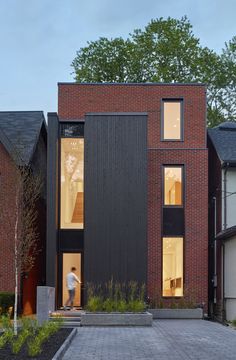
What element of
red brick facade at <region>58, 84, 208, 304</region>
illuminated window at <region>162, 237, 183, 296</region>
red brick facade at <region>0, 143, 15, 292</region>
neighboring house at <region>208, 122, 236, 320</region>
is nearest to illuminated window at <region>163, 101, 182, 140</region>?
red brick facade at <region>58, 84, 208, 304</region>

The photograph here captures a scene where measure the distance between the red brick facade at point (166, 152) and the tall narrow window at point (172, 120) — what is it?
9.5 inches

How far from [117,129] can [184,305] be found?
7.25 meters

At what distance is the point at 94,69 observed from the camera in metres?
48.3

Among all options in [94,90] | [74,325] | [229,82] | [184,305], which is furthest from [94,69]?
[74,325]

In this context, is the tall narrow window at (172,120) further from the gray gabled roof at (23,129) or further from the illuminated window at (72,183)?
the gray gabled roof at (23,129)

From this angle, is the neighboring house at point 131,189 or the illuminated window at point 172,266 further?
the illuminated window at point 172,266

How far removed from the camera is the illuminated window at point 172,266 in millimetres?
27062

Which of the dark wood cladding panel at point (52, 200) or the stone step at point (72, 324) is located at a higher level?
the dark wood cladding panel at point (52, 200)

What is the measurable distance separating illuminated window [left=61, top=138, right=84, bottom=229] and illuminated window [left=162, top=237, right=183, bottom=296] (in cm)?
381

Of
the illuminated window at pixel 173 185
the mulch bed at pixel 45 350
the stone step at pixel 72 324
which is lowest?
the stone step at pixel 72 324

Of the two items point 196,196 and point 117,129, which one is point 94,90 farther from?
point 196,196

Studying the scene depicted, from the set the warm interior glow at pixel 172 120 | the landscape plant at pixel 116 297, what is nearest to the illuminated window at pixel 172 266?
the landscape plant at pixel 116 297

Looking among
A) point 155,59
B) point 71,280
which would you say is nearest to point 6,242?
point 71,280

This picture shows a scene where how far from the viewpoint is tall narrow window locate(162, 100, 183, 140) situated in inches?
1135
